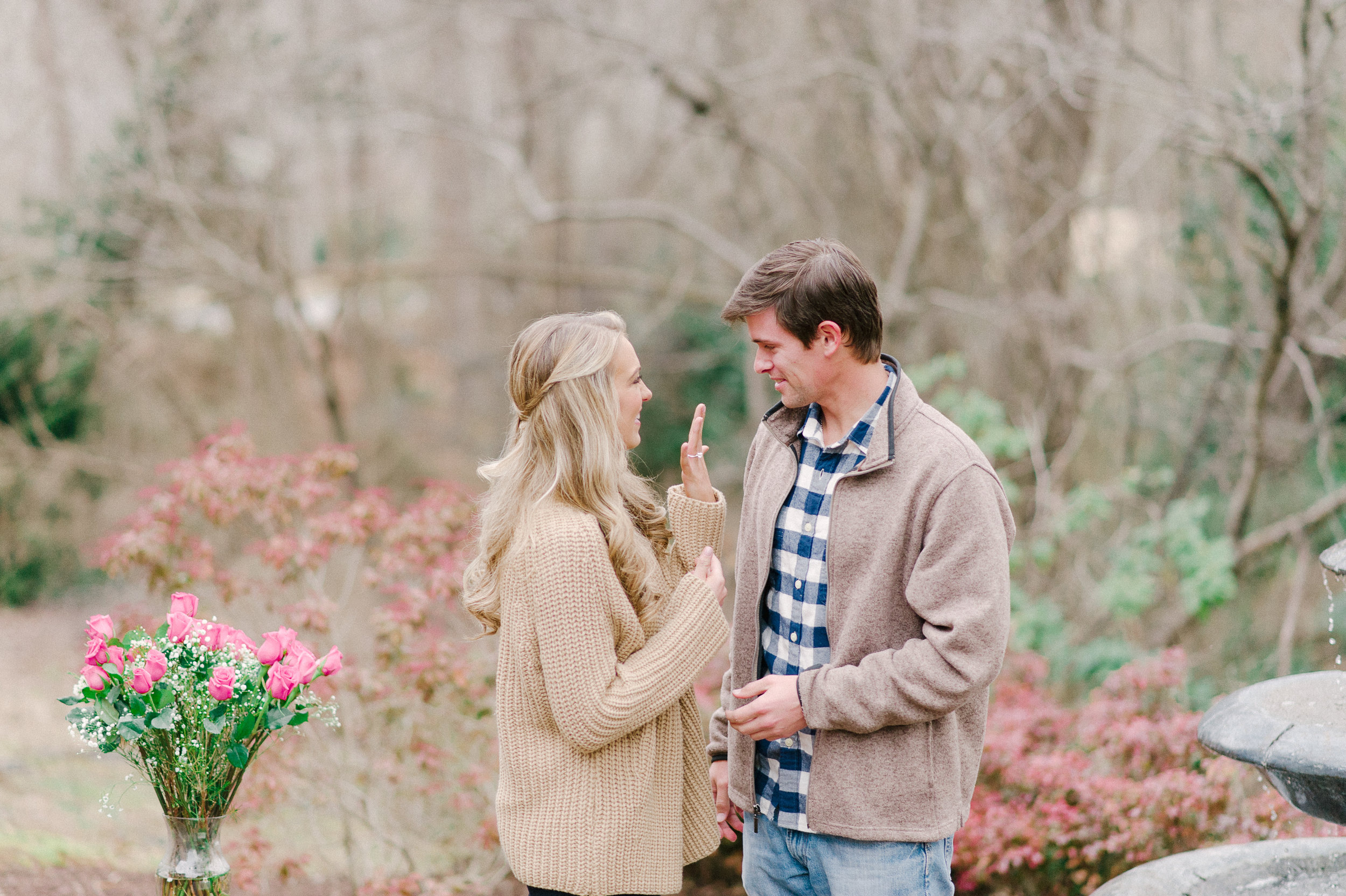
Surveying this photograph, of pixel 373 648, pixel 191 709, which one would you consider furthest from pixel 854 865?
pixel 373 648

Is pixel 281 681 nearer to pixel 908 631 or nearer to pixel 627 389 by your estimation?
pixel 627 389

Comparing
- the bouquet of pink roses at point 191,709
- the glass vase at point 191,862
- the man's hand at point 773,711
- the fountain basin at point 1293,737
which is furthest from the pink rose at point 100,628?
the fountain basin at point 1293,737

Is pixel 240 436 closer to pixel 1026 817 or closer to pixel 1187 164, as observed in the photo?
pixel 1026 817

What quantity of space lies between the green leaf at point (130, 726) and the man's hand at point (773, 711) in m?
1.14

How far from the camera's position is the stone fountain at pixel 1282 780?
6.70 feet

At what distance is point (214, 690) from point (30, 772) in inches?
172

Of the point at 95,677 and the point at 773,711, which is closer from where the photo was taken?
the point at 773,711

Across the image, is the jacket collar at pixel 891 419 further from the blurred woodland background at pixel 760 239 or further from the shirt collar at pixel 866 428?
the blurred woodland background at pixel 760 239

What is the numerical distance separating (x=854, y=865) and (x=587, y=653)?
2.10ft

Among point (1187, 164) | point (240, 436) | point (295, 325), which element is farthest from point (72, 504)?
point (1187, 164)

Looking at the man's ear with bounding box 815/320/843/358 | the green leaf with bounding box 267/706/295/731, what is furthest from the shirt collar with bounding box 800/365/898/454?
the green leaf with bounding box 267/706/295/731

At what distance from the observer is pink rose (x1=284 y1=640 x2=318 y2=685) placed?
224 cm

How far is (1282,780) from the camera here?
2.10 m

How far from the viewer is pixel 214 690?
7.06 feet
